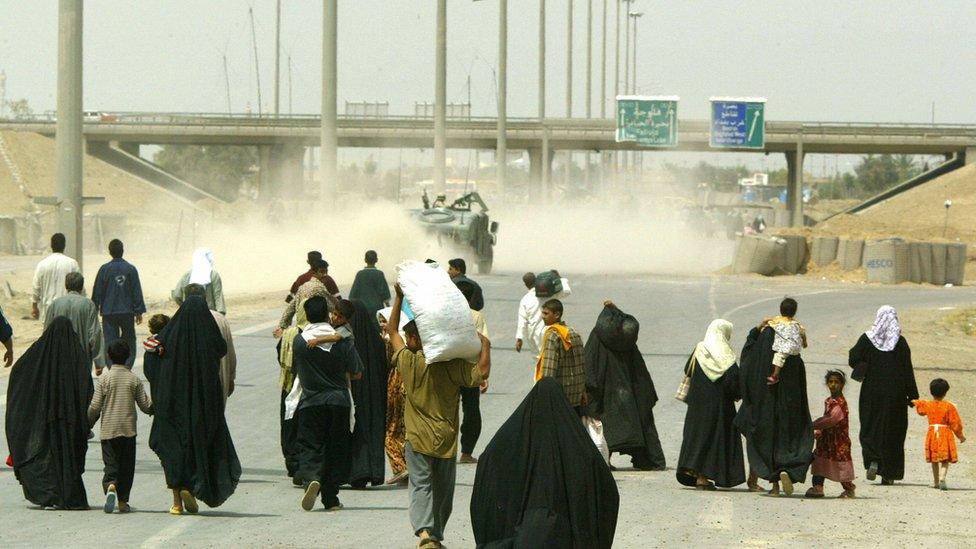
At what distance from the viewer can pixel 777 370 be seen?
1255cm

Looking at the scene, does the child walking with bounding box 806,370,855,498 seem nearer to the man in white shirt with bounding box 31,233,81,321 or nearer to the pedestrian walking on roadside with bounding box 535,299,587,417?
the pedestrian walking on roadside with bounding box 535,299,587,417

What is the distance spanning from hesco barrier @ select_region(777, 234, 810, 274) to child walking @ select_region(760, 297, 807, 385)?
129 ft

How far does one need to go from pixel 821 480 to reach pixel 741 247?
39.3 m

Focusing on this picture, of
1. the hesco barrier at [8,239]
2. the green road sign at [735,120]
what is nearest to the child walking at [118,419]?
the hesco barrier at [8,239]

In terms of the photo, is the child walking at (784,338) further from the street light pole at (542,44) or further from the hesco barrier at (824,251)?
the street light pole at (542,44)

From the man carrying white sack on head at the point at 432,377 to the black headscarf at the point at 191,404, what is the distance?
1663 millimetres

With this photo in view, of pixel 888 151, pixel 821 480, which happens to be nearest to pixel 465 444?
pixel 821 480

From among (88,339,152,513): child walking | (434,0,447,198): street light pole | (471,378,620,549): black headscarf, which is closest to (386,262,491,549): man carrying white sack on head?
(88,339,152,513): child walking

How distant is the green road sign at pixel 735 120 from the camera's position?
68.2m

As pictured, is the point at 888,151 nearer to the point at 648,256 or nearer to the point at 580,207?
the point at 580,207

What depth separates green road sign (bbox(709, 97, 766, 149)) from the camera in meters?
68.2

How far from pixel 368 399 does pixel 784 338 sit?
314 centimetres

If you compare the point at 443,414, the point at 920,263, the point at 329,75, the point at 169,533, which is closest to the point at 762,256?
the point at 920,263

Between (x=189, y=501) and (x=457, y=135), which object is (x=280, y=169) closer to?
(x=457, y=135)
